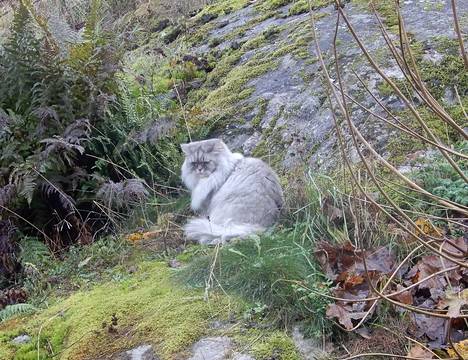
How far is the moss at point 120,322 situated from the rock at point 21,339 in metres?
0.03

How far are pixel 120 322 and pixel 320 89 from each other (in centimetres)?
288

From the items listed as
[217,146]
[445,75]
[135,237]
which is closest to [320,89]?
[445,75]

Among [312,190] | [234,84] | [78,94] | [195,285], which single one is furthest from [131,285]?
[234,84]

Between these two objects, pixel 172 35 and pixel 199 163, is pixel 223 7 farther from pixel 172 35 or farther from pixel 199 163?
pixel 199 163

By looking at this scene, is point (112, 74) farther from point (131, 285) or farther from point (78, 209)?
point (131, 285)

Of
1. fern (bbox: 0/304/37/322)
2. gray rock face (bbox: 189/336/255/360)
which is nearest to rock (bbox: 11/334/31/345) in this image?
fern (bbox: 0/304/37/322)

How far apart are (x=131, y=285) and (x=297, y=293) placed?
3.66 feet

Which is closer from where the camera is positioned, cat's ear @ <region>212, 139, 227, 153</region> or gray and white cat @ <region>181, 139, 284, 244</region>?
gray and white cat @ <region>181, 139, 284, 244</region>

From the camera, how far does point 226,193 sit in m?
4.57

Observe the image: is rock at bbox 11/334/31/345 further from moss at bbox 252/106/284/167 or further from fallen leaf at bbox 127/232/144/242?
moss at bbox 252/106/284/167

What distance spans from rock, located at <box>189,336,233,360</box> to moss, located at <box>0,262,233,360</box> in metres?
0.06

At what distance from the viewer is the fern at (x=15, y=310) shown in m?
3.62

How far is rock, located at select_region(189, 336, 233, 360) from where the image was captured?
2.87 m

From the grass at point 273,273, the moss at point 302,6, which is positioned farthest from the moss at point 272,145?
the moss at point 302,6
